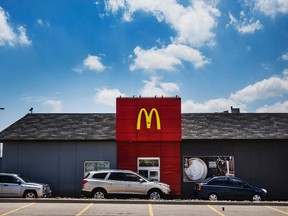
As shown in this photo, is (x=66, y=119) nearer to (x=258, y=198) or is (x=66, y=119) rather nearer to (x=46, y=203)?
(x=46, y=203)

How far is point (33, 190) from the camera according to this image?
22.3m

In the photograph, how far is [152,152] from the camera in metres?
26.6

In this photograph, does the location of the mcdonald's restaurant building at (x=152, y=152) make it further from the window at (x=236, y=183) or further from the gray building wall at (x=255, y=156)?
the window at (x=236, y=183)

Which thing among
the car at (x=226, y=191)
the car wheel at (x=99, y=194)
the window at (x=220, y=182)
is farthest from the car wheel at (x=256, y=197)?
the car wheel at (x=99, y=194)

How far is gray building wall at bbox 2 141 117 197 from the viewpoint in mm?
26641

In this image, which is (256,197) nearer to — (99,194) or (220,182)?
(220,182)

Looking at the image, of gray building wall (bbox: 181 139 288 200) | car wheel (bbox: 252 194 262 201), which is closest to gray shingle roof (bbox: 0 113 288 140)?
gray building wall (bbox: 181 139 288 200)

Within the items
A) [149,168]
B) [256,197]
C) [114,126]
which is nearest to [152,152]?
[149,168]

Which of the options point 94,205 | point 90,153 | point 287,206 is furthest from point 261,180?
point 94,205

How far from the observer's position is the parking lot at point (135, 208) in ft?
51.4

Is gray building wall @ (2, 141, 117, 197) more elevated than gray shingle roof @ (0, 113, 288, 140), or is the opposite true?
gray shingle roof @ (0, 113, 288, 140)

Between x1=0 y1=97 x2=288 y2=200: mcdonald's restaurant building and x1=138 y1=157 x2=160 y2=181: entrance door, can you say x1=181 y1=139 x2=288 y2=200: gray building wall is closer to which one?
x1=0 y1=97 x2=288 y2=200: mcdonald's restaurant building

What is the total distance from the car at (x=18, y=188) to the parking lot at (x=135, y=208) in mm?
2837

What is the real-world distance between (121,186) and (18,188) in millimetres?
5581
